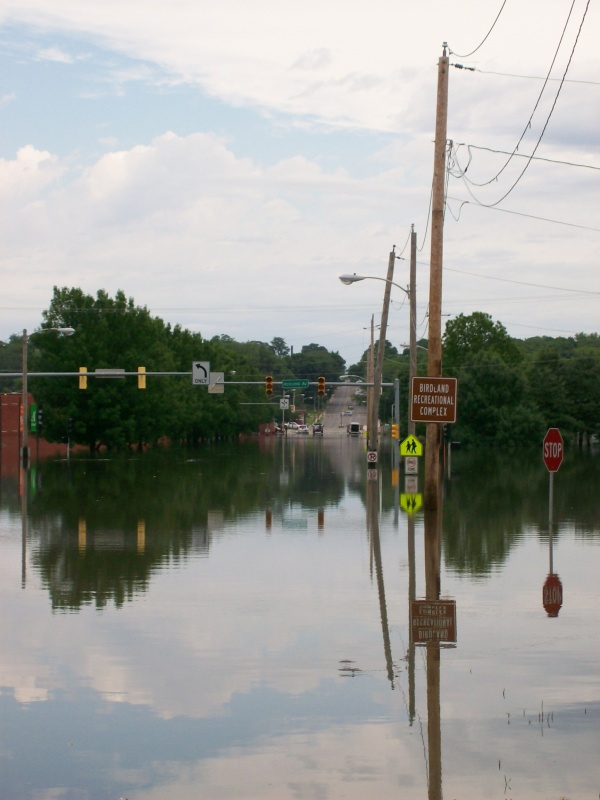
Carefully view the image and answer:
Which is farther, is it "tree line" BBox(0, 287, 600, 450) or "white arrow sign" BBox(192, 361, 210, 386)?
"tree line" BBox(0, 287, 600, 450)

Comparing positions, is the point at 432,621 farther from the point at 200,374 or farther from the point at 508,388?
the point at 508,388

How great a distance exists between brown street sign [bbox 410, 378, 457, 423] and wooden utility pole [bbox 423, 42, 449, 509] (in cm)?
128

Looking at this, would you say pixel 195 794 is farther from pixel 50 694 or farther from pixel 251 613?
pixel 251 613

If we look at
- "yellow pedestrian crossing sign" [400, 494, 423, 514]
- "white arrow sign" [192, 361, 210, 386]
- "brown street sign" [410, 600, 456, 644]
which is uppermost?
"white arrow sign" [192, 361, 210, 386]

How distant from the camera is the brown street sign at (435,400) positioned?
25469 mm

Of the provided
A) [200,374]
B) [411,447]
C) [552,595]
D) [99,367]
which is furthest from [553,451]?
[99,367]

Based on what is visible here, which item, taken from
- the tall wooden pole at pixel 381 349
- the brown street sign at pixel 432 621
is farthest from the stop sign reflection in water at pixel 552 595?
the tall wooden pole at pixel 381 349

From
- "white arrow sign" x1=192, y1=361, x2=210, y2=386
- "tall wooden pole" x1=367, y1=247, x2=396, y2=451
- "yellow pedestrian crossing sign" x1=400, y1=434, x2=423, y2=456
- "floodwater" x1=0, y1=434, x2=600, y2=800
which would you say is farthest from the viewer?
"white arrow sign" x1=192, y1=361, x2=210, y2=386

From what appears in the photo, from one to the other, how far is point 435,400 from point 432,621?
12214 mm

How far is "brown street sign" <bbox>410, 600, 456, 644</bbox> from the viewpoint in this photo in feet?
41.6

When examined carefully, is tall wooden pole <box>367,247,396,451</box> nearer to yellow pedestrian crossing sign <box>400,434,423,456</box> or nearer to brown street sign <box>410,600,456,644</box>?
yellow pedestrian crossing sign <box>400,434,423,456</box>

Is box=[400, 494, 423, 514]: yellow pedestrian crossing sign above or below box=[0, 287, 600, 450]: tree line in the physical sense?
below

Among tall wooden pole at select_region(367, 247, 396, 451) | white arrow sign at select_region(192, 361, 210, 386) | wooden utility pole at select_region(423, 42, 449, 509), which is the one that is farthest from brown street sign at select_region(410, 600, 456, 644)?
white arrow sign at select_region(192, 361, 210, 386)

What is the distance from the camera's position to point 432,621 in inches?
540
